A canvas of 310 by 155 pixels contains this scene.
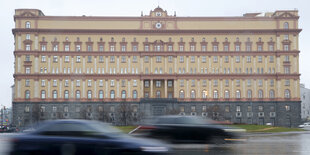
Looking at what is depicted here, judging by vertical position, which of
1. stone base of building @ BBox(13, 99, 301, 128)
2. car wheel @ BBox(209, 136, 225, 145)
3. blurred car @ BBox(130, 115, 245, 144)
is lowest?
stone base of building @ BBox(13, 99, 301, 128)

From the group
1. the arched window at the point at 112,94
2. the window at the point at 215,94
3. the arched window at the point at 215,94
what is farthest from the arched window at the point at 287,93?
the arched window at the point at 112,94

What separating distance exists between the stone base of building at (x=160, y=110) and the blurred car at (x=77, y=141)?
89.3 metres

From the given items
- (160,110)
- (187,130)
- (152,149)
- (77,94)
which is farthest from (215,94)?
(152,149)

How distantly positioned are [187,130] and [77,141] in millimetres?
8475

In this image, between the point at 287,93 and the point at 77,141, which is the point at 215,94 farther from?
the point at 77,141

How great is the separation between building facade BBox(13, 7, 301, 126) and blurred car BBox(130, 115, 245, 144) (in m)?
85.2

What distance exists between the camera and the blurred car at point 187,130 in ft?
74.9

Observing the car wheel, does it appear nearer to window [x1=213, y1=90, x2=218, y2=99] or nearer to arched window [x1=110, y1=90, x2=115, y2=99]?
arched window [x1=110, y1=90, x2=115, y2=99]

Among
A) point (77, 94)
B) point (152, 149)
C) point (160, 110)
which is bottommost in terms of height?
point (160, 110)

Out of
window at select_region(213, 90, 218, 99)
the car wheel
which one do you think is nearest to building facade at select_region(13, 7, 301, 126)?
window at select_region(213, 90, 218, 99)

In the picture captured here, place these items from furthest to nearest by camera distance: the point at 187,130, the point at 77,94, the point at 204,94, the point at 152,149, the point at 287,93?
the point at 204,94
the point at 287,93
the point at 77,94
the point at 187,130
the point at 152,149

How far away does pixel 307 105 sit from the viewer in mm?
189750

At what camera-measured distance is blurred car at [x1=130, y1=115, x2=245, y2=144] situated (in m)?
22.8

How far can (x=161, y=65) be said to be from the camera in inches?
4382
